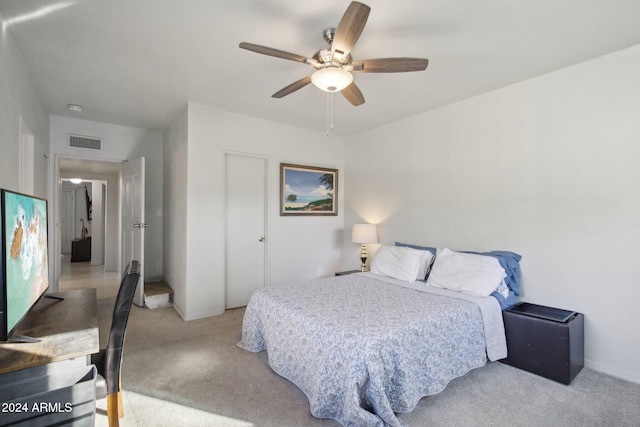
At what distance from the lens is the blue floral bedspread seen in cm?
184

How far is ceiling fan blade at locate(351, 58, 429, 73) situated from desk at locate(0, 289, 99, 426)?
2.17 meters

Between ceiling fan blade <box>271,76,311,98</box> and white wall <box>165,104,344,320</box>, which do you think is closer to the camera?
ceiling fan blade <box>271,76,311,98</box>

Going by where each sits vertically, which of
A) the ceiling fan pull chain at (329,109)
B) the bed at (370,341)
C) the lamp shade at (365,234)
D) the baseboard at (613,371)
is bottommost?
the baseboard at (613,371)

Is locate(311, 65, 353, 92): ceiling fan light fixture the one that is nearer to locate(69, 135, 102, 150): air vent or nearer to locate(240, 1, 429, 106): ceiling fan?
locate(240, 1, 429, 106): ceiling fan

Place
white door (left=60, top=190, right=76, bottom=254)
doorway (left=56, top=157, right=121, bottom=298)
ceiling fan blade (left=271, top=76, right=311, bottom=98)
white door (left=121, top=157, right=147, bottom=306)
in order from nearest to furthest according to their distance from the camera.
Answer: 1. ceiling fan blade (left=271, top=76, right=311, bottom=98)
2. white door (left=121, top=157, right=147, bottom=306)
3. doorway (left=56, top=157, right=121, bottom=298)
4. white door (left=60, top=190, right=76, bottom=254)

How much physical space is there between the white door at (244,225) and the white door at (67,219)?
25.0 feet

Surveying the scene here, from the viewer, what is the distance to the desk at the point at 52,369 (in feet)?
3.32

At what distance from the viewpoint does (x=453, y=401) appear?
213cm

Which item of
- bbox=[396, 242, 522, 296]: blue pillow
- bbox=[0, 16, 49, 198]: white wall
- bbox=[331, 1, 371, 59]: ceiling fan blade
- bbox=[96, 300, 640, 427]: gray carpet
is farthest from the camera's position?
bbox=[396, 242, 522, 296]: blue pillow

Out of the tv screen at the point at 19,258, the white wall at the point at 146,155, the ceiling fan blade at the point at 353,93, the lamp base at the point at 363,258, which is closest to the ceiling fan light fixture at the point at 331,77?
the ceiling fan blade at the point at 353,93

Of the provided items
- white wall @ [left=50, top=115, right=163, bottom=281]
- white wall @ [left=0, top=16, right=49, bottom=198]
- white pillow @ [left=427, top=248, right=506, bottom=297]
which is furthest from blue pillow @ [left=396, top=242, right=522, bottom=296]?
white wall @ [left=50, top=115, right=163, bottom=281]

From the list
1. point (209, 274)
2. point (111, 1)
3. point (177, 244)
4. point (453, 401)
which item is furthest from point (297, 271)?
point (111, 1)

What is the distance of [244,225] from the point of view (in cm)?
425

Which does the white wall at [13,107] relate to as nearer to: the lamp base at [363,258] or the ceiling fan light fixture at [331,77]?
the ceiling fan light fixture at [331,77]
